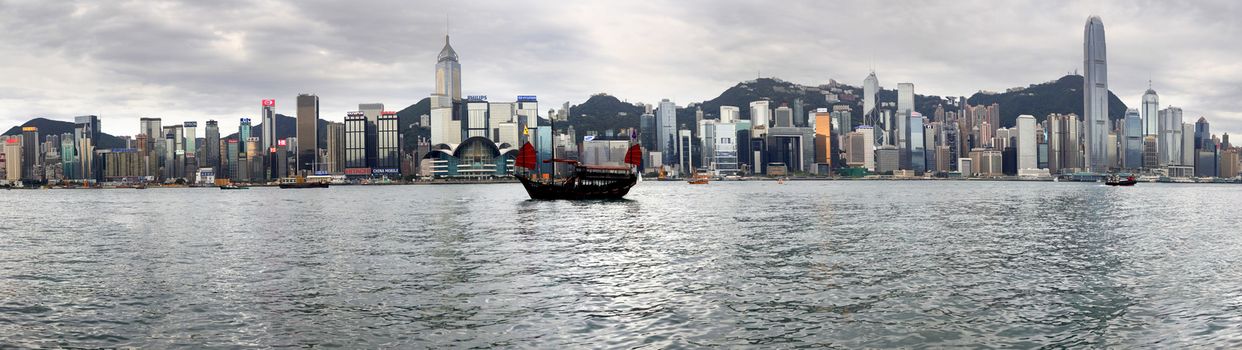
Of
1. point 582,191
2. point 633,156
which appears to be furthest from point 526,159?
point 633,156

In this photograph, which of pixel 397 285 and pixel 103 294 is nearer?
pixel 103 294

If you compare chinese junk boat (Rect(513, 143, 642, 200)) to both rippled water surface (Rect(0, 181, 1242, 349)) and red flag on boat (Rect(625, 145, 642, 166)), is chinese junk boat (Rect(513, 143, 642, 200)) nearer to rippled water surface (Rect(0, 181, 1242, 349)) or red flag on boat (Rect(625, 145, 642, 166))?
red flag on boat (Rect(625, 145, 642, 166))

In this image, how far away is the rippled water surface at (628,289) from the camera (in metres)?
24.6

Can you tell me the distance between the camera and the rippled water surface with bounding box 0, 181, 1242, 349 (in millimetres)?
24609

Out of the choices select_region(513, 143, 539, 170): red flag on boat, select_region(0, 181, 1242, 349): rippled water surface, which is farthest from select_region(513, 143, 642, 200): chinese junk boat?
select_region(0, 181, 1242, 349): rippled water surface

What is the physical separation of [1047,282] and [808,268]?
10.6m

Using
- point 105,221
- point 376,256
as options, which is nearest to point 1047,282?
point 376,256

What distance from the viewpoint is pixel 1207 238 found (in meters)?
60.0

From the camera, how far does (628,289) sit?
1323 inches

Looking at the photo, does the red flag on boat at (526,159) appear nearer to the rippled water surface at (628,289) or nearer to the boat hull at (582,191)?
the boat hull at (582,191)

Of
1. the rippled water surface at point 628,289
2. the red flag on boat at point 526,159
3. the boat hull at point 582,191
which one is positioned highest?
the red flag on boat at point 526,159

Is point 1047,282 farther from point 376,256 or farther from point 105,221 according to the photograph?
point 105,221

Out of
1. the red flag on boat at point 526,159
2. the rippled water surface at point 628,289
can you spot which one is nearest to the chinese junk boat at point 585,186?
the red flag on boat at point 526,159

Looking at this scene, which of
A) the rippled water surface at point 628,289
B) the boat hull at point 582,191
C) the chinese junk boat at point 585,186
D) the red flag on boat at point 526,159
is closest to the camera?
the rippled water surface at point 628,289
